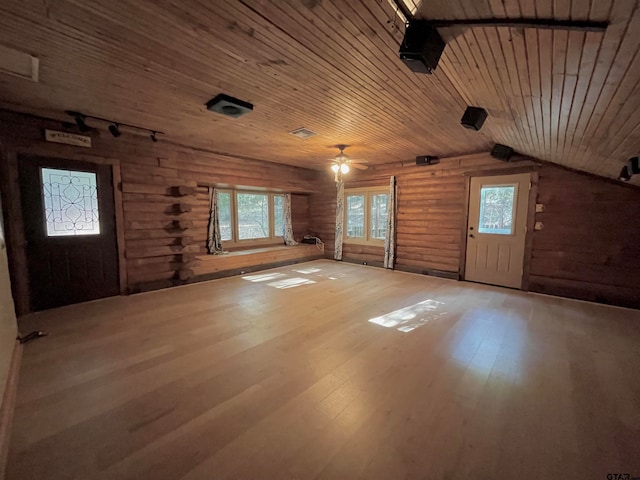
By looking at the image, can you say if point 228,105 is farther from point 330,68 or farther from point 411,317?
point 411,317

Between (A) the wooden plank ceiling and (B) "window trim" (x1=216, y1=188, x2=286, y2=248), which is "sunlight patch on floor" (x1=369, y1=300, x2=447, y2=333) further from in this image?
(B) "window trim" (x1=216, y1=188, x2=286, y2=248)

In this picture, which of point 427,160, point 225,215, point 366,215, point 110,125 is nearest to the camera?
point 110,125

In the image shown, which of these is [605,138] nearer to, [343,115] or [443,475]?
[343,115]

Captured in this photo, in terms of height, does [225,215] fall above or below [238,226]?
above

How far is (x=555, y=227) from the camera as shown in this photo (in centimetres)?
423

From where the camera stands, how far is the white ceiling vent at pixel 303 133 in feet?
12.2

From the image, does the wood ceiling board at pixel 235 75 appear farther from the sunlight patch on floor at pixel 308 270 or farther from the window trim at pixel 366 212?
the sunlight patch on floor at pixel 308 270

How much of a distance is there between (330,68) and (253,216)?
482 cm

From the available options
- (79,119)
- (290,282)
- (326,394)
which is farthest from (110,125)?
(326,394)

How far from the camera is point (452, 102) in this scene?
103 inches

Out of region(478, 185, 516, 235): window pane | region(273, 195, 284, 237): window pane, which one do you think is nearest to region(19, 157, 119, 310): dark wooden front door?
region(273, 195, 284, 237): window pane

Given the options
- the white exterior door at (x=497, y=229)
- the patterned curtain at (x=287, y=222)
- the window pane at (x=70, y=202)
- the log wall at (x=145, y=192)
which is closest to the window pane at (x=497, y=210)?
the white exterior door at (x=497, y=229)

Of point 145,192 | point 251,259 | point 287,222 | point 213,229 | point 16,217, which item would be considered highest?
point 145,192

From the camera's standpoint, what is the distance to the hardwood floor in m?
1.38
